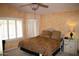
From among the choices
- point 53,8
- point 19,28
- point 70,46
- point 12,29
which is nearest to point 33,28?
point 19,28

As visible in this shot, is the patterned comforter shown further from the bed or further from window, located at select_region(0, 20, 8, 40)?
window, located at select_region(0, 20, 8, 40)

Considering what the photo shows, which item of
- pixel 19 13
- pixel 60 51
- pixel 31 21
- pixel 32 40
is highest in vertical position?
pixel 19 13

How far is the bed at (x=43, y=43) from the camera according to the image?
1.79 m

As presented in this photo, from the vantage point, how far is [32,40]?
184 centimetres

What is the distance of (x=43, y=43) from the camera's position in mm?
1796

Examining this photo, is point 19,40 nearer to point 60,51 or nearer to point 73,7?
point 60,51

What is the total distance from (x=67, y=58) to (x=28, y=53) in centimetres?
64

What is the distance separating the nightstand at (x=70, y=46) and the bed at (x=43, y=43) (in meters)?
0.12

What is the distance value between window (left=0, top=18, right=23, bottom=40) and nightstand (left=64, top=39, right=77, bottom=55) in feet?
2.47

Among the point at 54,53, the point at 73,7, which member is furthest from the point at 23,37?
the point at 73,7

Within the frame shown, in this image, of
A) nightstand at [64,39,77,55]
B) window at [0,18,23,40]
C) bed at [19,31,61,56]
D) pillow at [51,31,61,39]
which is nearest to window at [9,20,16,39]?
window at [0,18,23,40]

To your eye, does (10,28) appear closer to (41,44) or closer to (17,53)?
(17,53)

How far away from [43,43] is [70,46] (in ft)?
1.45

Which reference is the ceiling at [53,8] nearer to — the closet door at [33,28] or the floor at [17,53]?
the closet door at [33,28]
